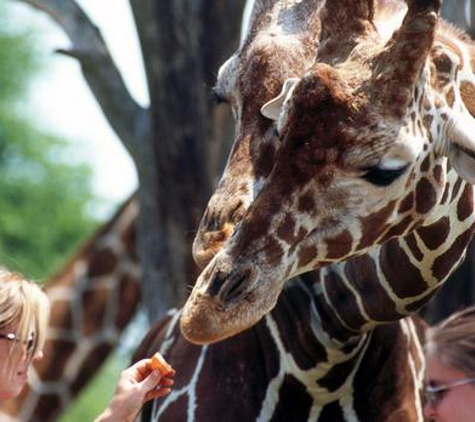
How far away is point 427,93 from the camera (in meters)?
3.57

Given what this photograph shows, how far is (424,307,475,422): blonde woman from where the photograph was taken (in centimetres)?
324

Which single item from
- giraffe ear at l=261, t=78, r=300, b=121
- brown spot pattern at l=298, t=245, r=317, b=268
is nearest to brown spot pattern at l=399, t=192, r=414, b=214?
brown spot pattern at l=298, t=245, r=317, b=268

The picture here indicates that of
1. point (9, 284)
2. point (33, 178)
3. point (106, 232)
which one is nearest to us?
point (9, 284)

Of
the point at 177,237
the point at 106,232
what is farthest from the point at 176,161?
the point at 106,232

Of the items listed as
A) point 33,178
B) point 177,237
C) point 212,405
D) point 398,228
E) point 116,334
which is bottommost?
point 33,178

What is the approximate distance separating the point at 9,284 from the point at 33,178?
18.4 meters

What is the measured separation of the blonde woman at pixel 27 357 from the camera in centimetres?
365

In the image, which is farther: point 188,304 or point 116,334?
point 116,334

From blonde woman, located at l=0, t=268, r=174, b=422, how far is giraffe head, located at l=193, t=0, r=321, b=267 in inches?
13.1

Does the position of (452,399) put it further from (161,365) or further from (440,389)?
(161,365)

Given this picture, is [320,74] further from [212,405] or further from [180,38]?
[180,38]

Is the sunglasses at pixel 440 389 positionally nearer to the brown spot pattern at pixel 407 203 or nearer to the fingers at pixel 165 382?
the brown spot pattern at pixel 407 203

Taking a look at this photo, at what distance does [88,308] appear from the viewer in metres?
9.49

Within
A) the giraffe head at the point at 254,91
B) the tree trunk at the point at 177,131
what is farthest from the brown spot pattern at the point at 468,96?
the tree trunk at the point at 177,131
